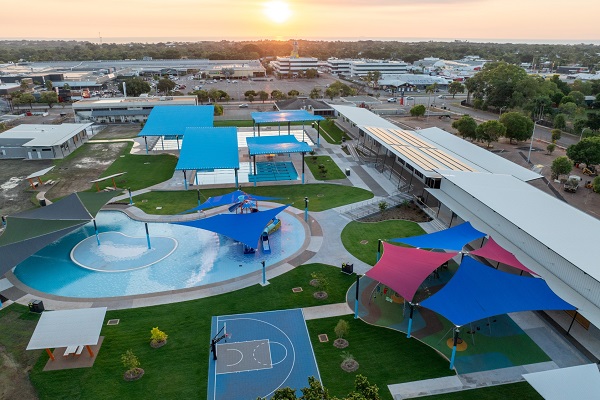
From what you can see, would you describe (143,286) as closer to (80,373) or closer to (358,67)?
(80,373)

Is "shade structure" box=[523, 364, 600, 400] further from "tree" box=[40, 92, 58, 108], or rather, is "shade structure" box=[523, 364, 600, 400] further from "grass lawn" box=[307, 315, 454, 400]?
"tree" box=[40, 92, 58, 108]

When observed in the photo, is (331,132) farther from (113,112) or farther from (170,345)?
(170,345)

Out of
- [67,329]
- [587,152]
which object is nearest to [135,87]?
[67,329]

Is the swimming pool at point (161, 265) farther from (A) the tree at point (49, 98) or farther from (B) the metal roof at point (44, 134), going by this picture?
(A) the tree at point (49, 98)

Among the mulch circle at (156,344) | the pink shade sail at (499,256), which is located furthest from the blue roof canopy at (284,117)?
the mulch circle at (156,344)

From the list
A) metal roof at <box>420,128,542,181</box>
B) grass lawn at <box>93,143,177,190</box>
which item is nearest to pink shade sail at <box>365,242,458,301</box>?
metal roof at <box>420,128,542,181</box>

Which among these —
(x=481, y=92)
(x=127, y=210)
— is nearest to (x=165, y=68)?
(x=481, y=92)

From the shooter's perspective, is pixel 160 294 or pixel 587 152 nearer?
pixel 160 294
